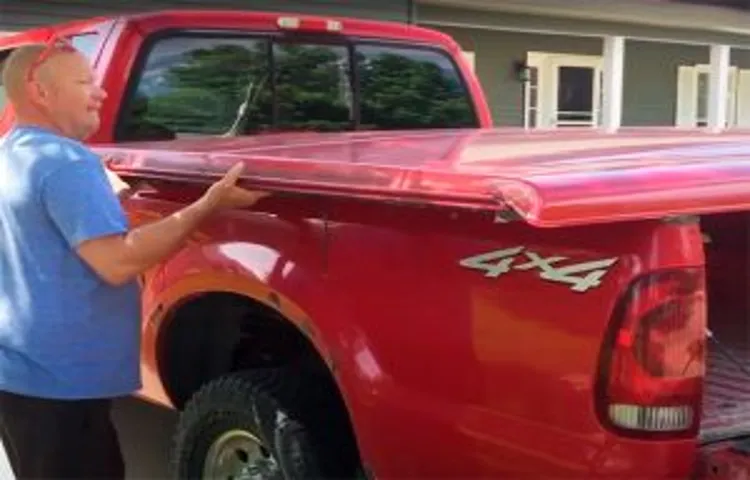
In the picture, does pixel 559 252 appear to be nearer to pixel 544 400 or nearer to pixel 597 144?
pixel 544 400

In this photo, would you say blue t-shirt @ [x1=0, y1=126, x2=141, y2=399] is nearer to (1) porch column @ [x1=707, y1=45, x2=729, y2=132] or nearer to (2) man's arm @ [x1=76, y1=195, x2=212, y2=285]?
(2) man's arm @ [x1=76, y1=195, x2=212, y2=285]

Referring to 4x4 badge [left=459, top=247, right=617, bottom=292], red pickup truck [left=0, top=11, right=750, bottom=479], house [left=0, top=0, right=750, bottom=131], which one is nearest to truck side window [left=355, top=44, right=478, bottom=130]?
red pickup truck [left=0, top=11, right=750, bottom=479]

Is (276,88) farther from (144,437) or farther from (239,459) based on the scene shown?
(239,459)

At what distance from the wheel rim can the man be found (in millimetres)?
425

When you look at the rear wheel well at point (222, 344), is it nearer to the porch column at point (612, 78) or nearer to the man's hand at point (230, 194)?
the man's hand at point (230, 194)

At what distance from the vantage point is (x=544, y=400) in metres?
2.34

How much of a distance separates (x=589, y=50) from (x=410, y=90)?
43.4 ft

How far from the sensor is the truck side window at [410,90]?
4871 millimetres

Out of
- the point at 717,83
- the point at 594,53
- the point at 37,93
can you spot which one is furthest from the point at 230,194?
the point at 717,83

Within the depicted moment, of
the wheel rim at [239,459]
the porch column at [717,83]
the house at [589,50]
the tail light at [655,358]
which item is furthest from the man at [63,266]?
the porch column at [717,83]

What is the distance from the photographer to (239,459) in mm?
3205

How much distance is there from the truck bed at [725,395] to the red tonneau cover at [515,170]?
598mm

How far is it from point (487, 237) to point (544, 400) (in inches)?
14.2

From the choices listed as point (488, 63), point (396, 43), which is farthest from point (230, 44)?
point (488, 63)
